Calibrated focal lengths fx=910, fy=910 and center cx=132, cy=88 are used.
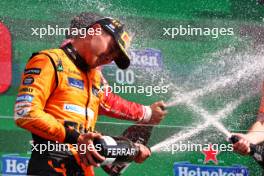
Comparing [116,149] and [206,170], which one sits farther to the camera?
[206,170]

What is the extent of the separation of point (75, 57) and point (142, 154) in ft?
1.65

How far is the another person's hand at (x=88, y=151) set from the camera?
3.77 meters

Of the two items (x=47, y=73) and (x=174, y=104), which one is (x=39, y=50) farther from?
(x=174, y=104)

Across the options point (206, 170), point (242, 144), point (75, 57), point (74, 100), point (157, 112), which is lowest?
point (206, 170)

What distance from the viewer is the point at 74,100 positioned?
12.4ft

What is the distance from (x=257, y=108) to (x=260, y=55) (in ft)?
0.77

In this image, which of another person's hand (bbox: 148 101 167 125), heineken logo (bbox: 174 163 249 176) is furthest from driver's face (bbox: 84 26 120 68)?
heineken logo (bbox: 174 163 249 176)

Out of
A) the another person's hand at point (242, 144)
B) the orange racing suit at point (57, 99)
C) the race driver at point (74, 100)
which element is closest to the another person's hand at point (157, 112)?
the race driver at point (74, 100)

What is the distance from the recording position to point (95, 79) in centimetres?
388

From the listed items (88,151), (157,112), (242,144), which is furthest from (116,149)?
(242,144)

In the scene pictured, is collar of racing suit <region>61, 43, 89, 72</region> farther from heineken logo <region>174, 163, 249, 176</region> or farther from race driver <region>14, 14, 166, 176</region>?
heineken logo <region>174, 163, 249, 176</region>

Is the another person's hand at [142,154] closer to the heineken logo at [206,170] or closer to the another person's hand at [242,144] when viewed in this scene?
the heineken logo at [206,170]

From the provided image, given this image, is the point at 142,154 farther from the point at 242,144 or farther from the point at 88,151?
the point at 242,144

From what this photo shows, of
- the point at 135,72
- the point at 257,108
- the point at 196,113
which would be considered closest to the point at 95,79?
the point at 135,72
